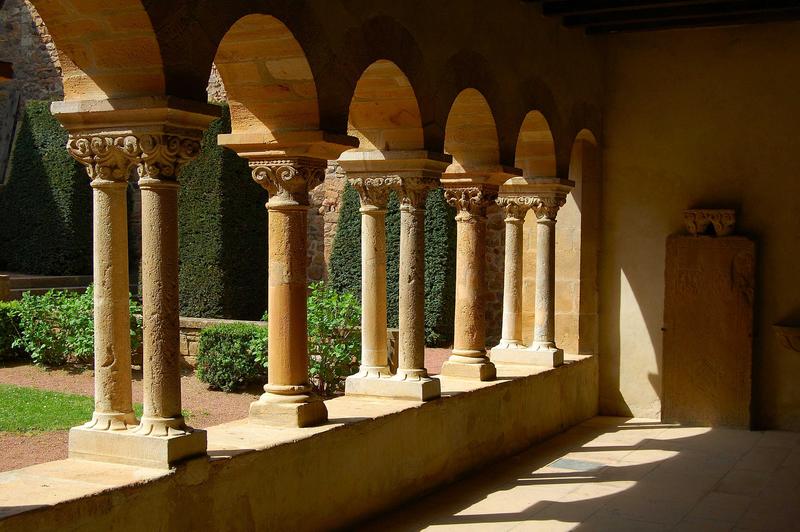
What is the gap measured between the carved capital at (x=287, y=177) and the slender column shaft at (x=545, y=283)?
3523mm

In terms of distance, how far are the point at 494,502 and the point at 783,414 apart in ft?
12.4

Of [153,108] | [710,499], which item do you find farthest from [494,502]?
[153,108]

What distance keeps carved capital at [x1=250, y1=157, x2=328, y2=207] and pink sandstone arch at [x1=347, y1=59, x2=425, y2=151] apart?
3.20 ft

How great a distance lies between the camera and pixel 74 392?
10281 mm

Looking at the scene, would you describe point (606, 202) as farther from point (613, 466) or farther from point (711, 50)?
point (613, 466)

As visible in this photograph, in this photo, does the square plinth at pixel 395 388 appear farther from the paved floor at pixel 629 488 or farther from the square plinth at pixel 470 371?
the square plinth at pixel 470 371

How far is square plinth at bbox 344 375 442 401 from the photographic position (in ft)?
18.9

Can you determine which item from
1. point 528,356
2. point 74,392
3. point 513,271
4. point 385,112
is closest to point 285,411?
point 385,112

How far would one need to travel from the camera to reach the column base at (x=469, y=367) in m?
6.71

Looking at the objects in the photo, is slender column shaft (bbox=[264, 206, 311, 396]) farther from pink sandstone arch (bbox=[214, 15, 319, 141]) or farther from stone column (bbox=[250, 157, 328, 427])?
pink sandstone arch (bbox=[214, 15, 319, 141])

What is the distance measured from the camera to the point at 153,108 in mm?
3654

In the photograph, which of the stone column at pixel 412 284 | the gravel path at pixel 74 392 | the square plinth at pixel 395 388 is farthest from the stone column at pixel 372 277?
the gravel path at pixel 74 392

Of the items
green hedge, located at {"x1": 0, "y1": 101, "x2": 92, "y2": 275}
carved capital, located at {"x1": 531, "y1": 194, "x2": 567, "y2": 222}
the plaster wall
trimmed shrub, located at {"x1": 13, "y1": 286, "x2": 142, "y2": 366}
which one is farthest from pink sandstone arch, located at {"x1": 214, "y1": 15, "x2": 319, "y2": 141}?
green hedge, located at {"x1": 0, "y1": 101, "x2": 92, "y2": 275}

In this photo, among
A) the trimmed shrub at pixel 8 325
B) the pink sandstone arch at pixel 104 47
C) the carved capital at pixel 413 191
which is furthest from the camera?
the trimmed shrub at pixel 8 325
